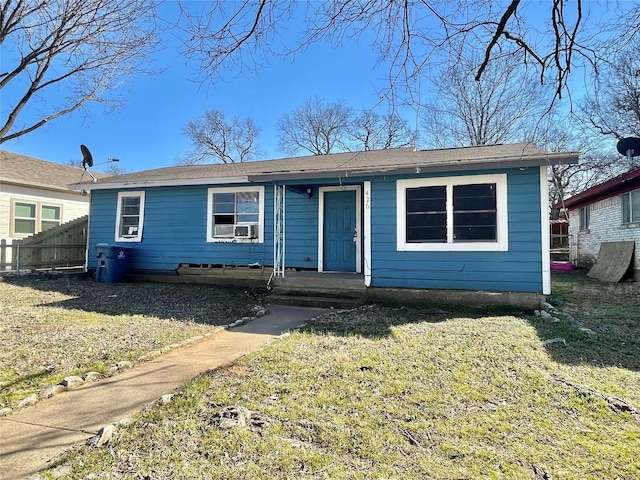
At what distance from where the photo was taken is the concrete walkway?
249 centimetres

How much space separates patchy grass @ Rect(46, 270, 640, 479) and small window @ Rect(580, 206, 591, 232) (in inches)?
499

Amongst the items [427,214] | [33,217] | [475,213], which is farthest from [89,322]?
[33,217]

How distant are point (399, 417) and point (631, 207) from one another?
12271mm

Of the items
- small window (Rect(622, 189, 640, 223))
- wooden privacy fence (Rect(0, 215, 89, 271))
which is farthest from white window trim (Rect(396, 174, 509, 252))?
wooden privacy fence (Rect(0, 215, 89, 271))

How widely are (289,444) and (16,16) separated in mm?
5428

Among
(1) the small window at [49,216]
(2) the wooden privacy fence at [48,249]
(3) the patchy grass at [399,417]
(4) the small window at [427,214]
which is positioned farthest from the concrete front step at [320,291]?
(1) the small window at [49,216]

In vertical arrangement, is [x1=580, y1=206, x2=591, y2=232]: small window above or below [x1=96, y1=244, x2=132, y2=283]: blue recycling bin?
above

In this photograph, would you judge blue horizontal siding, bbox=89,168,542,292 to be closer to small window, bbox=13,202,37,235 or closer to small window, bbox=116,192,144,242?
small window, bbox=116,192,144,242

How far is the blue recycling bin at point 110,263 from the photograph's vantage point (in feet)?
33.5

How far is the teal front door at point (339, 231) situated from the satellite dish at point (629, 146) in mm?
8847

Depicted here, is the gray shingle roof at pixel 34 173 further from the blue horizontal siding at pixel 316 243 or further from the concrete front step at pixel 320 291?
the concrete front step at pixel 320 291

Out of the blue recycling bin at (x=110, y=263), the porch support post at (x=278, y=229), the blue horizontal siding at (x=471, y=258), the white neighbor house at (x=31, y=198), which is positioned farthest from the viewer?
the white neighbor house at (x=31, y=198)

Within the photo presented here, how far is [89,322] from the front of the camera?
5.98 meters

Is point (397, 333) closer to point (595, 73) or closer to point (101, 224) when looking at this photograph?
point (595, 73)
